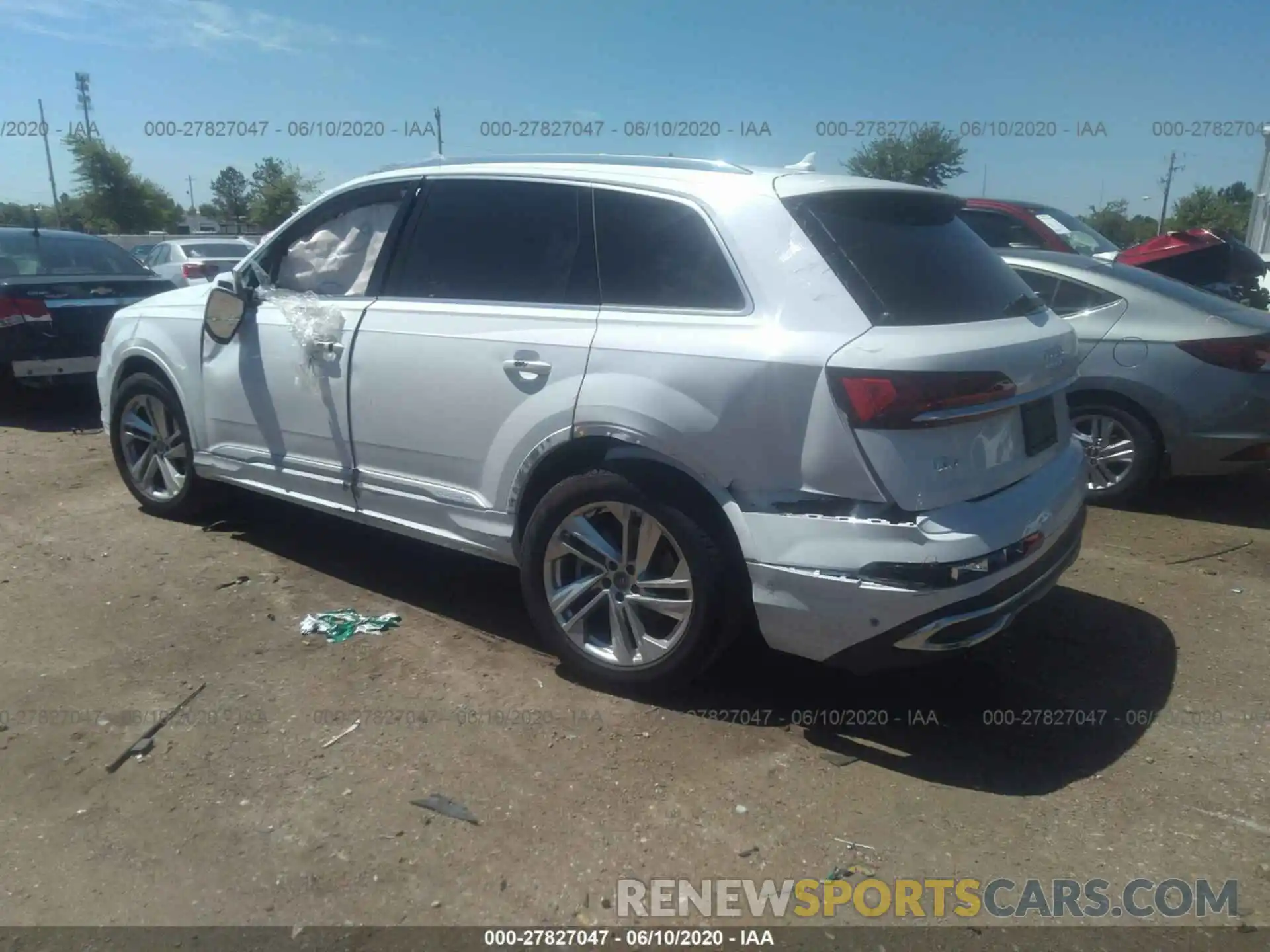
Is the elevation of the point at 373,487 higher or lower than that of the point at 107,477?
higher

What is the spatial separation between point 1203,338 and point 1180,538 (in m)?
1.14

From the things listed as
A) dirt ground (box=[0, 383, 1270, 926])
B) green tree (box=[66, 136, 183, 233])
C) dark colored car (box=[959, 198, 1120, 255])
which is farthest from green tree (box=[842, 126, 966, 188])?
green tree (box=[66, 136, 183, 233])

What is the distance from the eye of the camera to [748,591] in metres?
3.29

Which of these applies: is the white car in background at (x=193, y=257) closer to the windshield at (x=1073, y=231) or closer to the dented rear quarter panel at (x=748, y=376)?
the windshield at (x=1073, y=231)

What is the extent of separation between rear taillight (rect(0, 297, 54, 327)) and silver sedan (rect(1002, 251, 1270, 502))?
757 centimetres

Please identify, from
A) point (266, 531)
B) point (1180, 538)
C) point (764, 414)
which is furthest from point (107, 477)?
point (1180, 538)

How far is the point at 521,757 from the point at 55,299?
22.4 feet

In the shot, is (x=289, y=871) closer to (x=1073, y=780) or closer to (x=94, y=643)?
(x=94, y=643)

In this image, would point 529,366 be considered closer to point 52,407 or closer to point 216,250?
point 52,407

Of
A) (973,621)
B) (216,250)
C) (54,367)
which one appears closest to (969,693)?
(973,621)

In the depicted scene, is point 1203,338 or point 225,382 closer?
point 225,382

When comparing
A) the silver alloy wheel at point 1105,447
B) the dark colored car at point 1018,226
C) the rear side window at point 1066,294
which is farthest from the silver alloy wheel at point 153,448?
the dark colored car at point 1018,226

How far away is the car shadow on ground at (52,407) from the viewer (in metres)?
8.28

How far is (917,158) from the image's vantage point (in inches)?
877
